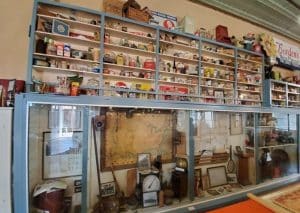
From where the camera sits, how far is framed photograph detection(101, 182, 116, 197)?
263cm

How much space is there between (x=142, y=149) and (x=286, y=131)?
3287mm

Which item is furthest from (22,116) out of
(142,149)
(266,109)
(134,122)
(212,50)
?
(266,109)

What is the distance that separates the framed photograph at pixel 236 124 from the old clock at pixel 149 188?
176 cm

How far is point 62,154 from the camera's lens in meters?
2.47

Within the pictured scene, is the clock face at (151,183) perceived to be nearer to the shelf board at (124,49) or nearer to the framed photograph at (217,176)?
the framed photograph at (217,176)

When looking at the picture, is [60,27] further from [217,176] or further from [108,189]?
[217,176]

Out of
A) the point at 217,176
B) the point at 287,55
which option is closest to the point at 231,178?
the point at 217,176

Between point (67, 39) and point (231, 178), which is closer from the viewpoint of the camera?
point (67, 39)

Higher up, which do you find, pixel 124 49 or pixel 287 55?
pixel 287 55

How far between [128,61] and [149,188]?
1657 millimetres

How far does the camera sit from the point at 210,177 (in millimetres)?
3482

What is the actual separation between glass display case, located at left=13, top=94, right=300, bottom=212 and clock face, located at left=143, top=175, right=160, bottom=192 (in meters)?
0.01

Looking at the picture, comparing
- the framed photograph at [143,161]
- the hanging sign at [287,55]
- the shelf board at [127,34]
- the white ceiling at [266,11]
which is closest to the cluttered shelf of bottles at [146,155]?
the framed photograph at [143,161]

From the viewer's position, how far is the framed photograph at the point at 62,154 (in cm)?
238
